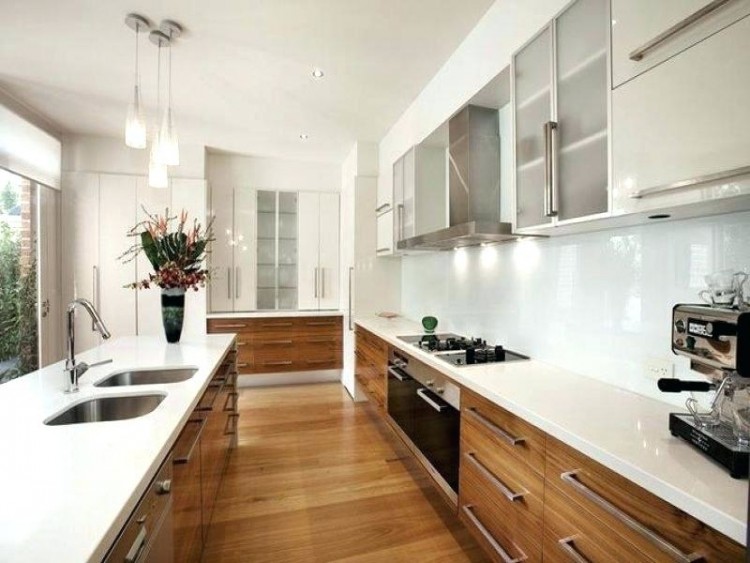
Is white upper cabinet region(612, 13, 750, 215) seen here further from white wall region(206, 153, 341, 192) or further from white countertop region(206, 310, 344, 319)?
white wall region(206, 153, 341, 192)

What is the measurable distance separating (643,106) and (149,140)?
178 inches

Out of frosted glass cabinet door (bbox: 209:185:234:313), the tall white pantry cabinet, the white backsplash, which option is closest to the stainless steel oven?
the white backsplash

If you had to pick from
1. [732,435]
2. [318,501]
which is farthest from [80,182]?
[732,435]

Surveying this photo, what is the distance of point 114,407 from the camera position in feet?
5.00

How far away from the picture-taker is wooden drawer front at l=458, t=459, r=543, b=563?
1.26 m

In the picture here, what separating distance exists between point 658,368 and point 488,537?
91 centimetres

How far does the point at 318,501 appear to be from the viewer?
7.24ft

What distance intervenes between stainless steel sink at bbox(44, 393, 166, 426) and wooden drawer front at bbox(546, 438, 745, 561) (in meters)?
1.48

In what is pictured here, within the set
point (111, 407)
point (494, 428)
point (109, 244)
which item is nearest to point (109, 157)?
point (109, 244)

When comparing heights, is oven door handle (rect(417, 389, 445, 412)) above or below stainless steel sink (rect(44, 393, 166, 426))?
below

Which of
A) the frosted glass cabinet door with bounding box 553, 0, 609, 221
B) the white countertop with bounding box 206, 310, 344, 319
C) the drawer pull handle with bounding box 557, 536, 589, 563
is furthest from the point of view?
the white countertop with bounding box 206, 310, 344, 319

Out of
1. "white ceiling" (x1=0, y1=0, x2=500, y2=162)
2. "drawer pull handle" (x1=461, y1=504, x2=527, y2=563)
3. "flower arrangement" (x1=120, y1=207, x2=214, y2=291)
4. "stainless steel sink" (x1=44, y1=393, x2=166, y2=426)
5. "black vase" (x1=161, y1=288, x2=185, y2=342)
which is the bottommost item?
"drawer pull handle" (x1=461, y1=504, x2=527, y2=563)

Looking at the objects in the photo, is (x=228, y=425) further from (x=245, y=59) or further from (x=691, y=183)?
(x=691, y=183)

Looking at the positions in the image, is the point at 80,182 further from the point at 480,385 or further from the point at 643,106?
the point at 643,106
